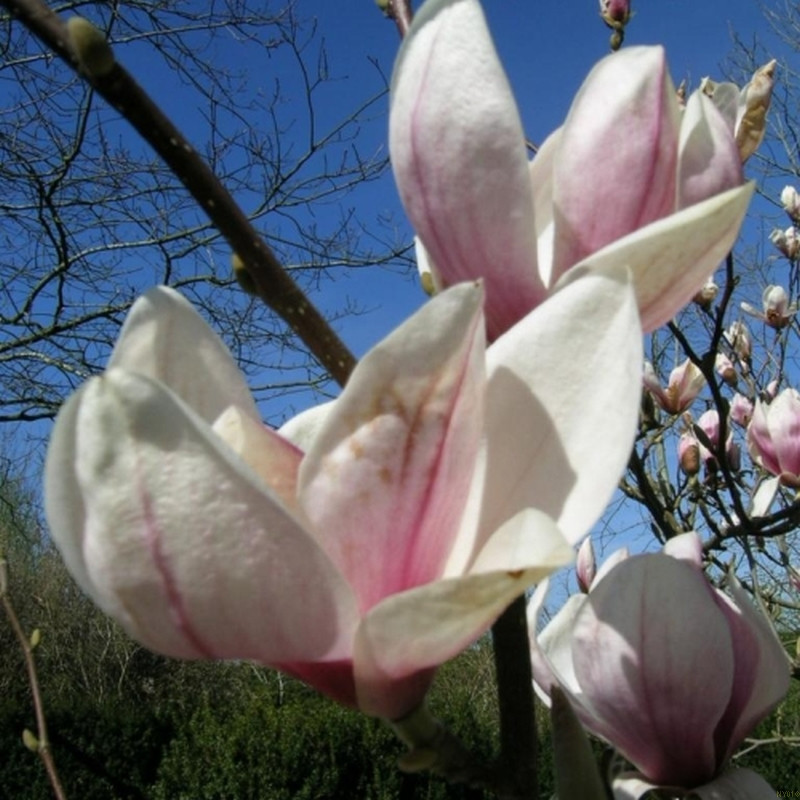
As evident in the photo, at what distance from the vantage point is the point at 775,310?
234 cm

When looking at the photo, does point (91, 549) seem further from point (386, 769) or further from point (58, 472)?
point (386, 769)

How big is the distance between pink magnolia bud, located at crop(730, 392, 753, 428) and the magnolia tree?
201cm

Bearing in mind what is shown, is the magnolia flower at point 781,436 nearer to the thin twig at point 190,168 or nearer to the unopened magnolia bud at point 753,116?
the unopened magnolia bud at point 753,116

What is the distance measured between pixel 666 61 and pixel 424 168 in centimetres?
10

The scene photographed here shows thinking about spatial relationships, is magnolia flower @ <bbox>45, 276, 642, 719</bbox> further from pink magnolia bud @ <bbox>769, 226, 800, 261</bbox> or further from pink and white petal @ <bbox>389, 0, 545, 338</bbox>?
pink magnolia bud @ <bbox>769, 226, 800, 261</bbox>

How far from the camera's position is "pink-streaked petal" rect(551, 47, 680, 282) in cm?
36

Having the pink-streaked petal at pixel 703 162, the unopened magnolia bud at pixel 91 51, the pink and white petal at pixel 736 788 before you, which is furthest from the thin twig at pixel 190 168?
the pink and white petal at pixel 736 788

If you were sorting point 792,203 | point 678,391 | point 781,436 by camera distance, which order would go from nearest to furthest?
point 781,436, point 678,391, point 792,203

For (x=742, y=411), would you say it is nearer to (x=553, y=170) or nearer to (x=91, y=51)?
(x=553, y=170)

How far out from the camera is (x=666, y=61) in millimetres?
372

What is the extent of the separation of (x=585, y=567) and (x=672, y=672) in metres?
1.25

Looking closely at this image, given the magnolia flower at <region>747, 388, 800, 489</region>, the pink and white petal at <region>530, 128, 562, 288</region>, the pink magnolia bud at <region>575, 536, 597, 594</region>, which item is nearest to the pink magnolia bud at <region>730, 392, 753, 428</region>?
the magnolia flower at <region>747, 388, 800, 489</region>

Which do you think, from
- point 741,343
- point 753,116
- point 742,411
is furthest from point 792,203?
point 753,116

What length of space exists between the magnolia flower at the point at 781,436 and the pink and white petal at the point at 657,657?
119 cm
